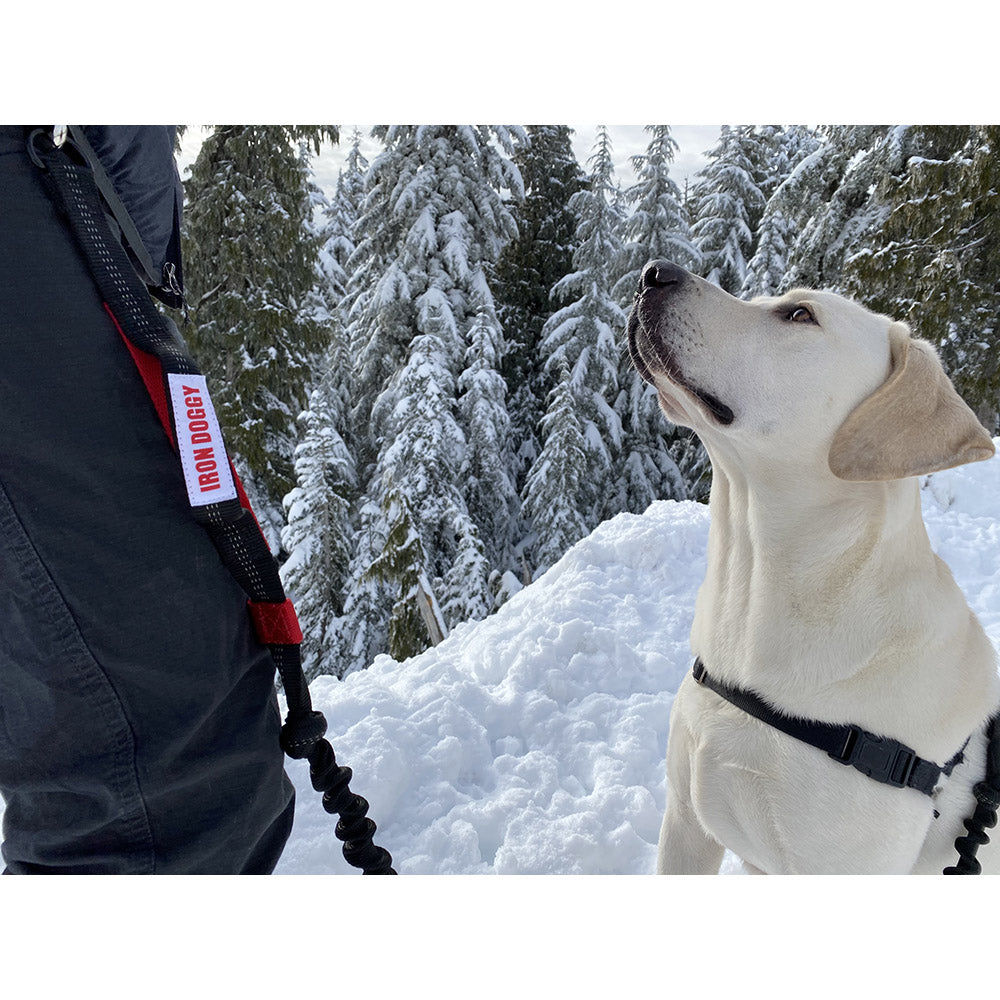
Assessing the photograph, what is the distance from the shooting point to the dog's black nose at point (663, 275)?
1.71m

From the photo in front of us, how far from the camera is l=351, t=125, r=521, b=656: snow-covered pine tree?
36.1ft

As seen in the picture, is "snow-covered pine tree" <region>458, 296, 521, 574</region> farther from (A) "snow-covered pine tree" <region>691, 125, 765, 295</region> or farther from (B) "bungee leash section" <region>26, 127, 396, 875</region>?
(B) "bungee leash section" <region>26, 127, 396, 875</region>

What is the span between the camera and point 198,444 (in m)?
1.19

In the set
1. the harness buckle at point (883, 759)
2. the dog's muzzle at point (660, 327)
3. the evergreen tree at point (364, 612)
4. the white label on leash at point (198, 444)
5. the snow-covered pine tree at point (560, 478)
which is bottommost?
the evergreen tree at point (364, 612)

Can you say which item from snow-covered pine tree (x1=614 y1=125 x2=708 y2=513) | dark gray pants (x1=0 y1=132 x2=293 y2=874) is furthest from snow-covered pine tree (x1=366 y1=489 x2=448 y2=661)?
dark gray pants (x1=0 y1=132 x2=293 y2=874)

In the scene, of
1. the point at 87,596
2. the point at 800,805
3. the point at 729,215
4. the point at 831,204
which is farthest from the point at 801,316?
the point at 729,215

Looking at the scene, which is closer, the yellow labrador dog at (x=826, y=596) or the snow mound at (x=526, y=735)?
the yellow labrador dog at (x=826, y=596)

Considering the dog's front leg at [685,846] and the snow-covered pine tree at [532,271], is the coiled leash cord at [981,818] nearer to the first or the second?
the dog's front leg at [685,846]

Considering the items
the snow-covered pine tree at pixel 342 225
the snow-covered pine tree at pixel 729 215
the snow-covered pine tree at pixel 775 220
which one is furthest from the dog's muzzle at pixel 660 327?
the snow-covered pine tree at pixel 342 225

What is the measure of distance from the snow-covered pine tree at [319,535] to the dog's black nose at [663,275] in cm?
1005

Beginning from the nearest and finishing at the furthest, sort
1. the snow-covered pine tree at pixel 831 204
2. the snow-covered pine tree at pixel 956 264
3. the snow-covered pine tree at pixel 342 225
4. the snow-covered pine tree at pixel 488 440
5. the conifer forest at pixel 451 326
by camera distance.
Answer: the snow-covered pine tree at pixel 956 264
the snow-covered pine tree at pixel 831 204
the conifer forest at pixel 451 326
the snow-covered pine tree at pixel 488 440
the snow-covered pine tree at pixel 342 225

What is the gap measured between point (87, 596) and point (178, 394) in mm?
348

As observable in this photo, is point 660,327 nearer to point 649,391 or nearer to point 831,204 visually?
point 831,204

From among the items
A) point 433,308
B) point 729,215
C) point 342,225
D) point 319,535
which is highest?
point 729,215
